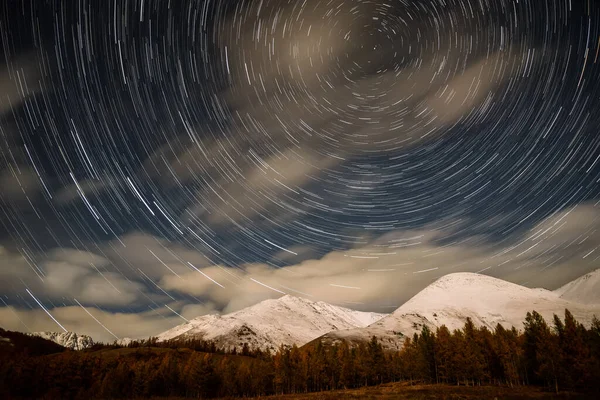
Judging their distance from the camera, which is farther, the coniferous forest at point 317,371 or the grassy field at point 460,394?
the coniferous forest at point 317,371

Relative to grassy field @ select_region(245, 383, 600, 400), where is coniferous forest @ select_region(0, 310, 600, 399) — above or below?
above

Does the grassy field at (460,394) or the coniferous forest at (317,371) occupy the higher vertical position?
the coniferous forest at (317,371)

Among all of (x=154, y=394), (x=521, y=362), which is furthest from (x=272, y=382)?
(x=521, y=362)

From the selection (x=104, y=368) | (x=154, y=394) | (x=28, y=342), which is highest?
(x=28, y=342)

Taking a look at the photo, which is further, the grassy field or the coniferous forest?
the coniferous forest

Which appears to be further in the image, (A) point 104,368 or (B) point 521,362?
(A) point 104,368

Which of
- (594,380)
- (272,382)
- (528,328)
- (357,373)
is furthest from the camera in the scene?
(272,382)

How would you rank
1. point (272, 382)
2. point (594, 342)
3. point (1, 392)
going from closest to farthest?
point (594, 342) < point (1, 392) < point (272, 382)

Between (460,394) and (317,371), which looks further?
(317,371)

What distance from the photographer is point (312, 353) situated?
97062mm

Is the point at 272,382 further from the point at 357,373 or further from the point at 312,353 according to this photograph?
the point at 357,373

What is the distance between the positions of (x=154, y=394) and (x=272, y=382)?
1280 inches

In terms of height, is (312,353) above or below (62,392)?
above

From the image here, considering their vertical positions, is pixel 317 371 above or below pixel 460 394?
above
